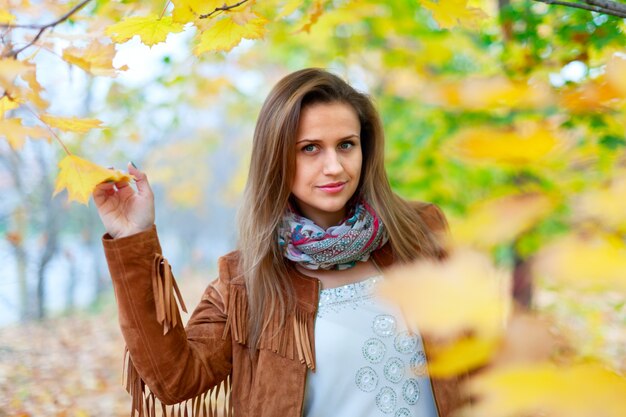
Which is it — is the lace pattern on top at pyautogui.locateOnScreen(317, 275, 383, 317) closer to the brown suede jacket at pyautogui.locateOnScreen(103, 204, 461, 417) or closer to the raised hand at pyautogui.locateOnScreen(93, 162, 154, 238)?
the brown suede jacket at pyautogui.locateOnScreen(103, 204, 461, 417)

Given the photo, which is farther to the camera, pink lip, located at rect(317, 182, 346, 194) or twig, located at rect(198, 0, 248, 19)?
pink lip, located at rect(317, 182, 346, 194)

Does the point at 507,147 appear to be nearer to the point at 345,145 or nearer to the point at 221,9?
the point at 221,9

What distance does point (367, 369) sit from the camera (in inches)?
68.2

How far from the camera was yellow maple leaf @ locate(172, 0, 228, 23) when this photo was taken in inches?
47.5

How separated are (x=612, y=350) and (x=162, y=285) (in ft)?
11.9

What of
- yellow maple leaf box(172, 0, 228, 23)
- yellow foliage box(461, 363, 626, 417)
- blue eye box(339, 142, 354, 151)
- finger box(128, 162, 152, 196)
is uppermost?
yellow maple leaf box(172, 0, 228, 23)

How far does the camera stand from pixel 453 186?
14.4 feet

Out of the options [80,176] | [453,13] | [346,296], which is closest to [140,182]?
[80,176]

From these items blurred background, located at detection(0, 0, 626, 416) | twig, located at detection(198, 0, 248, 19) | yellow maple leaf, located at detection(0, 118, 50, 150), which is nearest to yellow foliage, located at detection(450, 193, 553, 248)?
blurred background, located at detection(0, 0, 626, 416)

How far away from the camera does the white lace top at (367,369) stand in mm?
1723

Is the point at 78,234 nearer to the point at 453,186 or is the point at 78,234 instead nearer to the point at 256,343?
the point at 453,186

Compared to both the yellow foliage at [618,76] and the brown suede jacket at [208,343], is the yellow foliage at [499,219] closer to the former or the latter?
the yellow foliage at [618,76]

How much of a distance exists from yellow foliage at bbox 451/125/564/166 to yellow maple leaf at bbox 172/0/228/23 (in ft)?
2.69

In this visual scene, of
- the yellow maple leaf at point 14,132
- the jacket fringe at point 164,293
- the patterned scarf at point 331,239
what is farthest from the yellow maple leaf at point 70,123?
the patterned scarf at point 331,239
